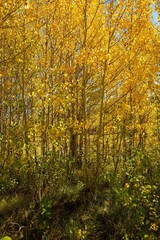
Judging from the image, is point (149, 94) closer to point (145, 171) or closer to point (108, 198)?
point (145, 171)

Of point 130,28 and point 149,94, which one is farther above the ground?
point 130,28

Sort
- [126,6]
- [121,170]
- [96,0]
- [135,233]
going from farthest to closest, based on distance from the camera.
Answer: [121,170]
[96,0]
[126,6]
[135,233]

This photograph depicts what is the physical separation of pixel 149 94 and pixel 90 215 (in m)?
3.28

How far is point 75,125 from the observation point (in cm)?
441

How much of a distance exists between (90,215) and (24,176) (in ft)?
6.88

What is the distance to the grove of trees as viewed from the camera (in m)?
4.37

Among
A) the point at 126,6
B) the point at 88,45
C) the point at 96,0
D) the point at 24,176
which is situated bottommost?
the point at 24,176

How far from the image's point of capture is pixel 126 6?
4.73 m

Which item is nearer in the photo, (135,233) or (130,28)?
(135,233)

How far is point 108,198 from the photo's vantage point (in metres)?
5.20

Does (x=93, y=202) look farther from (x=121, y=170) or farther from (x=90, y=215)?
(x=121, y=170)

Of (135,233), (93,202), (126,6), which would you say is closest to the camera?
(135,233)

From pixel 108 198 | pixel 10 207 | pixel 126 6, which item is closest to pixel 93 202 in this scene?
pixel 108 198

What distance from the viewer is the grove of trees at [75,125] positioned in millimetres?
4371
